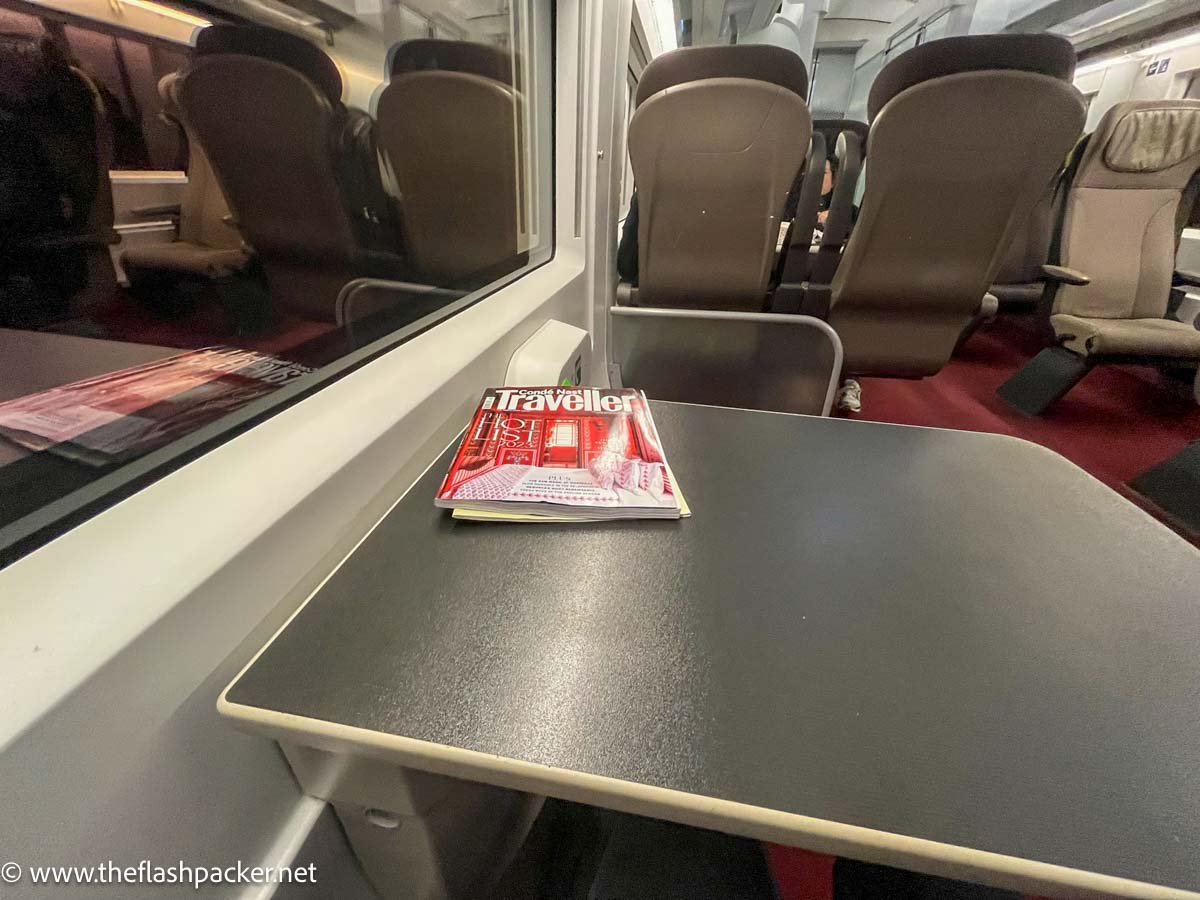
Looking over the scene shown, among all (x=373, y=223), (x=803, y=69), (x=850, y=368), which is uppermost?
(x=803, y=69)

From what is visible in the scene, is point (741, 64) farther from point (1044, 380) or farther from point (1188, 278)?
point (1188, 278)

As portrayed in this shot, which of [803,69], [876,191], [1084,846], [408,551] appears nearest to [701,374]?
[876,191]

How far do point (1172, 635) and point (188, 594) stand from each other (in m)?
0.67

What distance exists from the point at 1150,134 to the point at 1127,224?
0.36 m

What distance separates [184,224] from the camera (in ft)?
1.38

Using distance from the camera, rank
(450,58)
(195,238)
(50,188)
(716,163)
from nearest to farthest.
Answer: (50,188) → (195,238) → (450,58) → (716,163)

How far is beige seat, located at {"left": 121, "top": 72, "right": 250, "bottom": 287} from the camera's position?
1.29 feet

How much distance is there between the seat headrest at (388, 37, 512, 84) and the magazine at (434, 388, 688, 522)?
489 millimetres

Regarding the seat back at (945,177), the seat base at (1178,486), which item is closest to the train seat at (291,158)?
the seat back at (945,177)

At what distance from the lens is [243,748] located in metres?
0.40

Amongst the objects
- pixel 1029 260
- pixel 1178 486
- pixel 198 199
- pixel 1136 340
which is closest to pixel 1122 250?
pixel 1029 260

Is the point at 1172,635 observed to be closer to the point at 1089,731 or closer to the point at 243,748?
the point at 1089,731

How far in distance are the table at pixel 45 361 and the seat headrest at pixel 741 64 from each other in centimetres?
144

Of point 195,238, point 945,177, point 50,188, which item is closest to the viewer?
point 50,188
